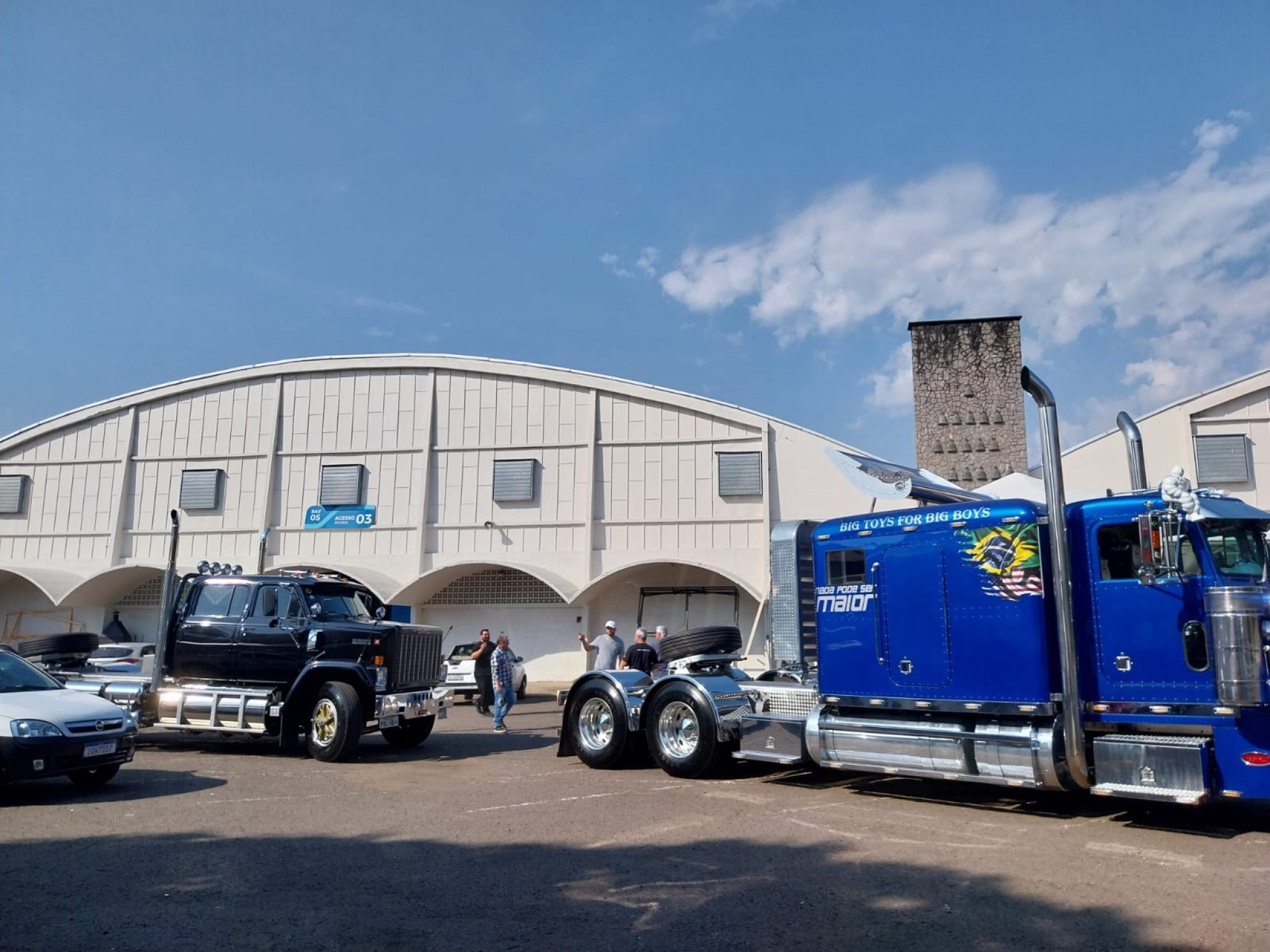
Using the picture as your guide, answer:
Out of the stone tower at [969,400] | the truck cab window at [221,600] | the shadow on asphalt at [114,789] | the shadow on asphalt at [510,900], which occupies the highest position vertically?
the stone tower at [969,400]

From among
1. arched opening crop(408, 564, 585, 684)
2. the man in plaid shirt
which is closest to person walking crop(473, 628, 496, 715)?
the man in plaid shirt

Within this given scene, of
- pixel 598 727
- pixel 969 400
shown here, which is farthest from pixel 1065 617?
pixel 969 400

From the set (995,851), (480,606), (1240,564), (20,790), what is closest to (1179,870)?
(995,851)

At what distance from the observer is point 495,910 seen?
5711mm

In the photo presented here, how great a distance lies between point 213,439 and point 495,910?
26605mm

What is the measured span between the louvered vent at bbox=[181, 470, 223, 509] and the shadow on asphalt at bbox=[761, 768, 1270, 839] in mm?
22706

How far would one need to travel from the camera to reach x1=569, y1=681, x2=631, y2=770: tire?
37.3 feet

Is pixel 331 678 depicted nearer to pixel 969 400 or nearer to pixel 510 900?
pixel 510 900

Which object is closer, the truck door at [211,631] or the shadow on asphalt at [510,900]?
the shadow on asphalt at [510,900]

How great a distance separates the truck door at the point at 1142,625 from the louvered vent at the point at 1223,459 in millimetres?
18276

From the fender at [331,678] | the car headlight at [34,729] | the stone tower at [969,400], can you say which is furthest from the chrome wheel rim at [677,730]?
the stone tower at [969,400]

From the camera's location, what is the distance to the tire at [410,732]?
535 inches

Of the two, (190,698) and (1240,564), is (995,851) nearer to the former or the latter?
(1240,564)

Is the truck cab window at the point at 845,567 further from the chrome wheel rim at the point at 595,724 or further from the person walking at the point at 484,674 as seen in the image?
the person walking at the point at 484,674
